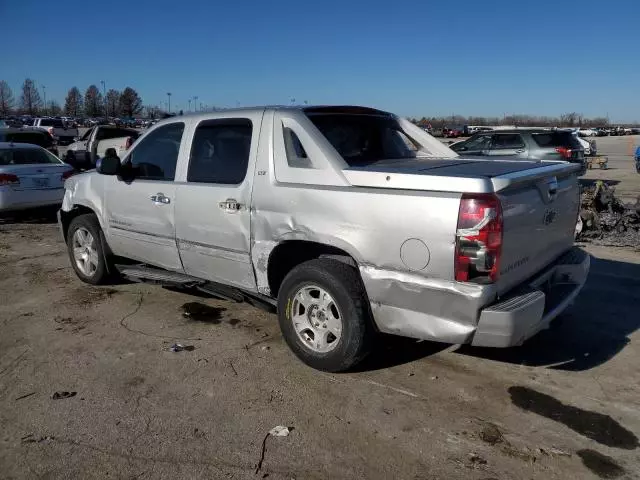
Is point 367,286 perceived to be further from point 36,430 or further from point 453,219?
point 36,430

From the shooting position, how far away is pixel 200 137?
4.77 m

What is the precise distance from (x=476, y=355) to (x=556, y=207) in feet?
4.26

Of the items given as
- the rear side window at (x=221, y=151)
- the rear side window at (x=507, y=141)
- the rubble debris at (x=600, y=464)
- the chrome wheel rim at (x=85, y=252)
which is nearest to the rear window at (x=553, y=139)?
the rear side window at (x=507, y=141)

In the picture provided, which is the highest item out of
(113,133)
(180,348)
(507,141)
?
(113,133)

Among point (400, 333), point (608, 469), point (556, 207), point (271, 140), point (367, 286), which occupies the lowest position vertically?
point (608, 469)

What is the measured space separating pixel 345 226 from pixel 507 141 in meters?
13.1

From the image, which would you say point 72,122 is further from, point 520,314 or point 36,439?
point 520,314

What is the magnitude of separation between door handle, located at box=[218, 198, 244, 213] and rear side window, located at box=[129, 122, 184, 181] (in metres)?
0.82

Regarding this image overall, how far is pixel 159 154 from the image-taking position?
5.18 meters

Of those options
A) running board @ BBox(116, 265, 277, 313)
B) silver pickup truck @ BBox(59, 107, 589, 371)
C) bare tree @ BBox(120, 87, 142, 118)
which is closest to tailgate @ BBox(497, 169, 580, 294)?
silver pickup truck @ BBox(59, 107, 589, 371)

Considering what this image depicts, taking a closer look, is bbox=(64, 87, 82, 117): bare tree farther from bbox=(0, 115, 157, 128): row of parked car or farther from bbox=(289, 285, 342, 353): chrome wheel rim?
bbox=(289, 285, 342, 353): chrome wheel rim

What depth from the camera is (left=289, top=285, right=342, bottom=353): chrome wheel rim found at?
3.88 metres

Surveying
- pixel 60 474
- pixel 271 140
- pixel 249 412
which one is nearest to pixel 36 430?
pixel 60 474

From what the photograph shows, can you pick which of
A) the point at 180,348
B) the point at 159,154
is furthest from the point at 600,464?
the point at 159,154
